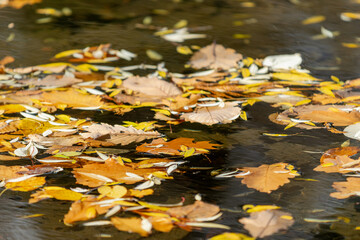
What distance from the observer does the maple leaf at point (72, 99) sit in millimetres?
2010

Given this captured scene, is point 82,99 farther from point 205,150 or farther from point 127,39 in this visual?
point 127,39

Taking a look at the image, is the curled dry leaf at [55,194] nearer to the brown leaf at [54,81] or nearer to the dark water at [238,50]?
the dark water at [238,50]

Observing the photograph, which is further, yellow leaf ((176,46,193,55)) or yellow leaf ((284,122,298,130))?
yellow leaf ((176,46,193,55))

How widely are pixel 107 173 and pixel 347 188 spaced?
0.65 m

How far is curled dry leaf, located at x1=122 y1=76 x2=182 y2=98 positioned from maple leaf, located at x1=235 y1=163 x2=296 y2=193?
2.32 ft

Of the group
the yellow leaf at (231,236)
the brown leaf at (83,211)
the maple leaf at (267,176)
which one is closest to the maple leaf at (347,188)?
the maple leaf at (267,176)

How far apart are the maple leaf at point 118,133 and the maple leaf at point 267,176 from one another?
38 cm

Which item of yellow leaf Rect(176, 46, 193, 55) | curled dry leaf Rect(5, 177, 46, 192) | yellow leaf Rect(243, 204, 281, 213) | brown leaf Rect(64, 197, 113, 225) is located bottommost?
yellow leaf Rect(176, 46, 193, 55)

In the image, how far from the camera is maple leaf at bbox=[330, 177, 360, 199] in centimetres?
136

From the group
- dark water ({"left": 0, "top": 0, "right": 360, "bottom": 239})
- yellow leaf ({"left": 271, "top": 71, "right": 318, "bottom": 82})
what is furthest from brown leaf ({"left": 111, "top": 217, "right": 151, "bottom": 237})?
yellow leaf ({"left": 271, "top": 71, "right": 318, "bottom": 82})

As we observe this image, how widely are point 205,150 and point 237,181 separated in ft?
0.70

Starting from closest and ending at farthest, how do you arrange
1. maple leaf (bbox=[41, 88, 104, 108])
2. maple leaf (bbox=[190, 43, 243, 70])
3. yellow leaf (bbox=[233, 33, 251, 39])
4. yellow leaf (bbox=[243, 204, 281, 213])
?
yellow leaf (bbox=[243, 204, 281, 213]), maple leaf (bbox=[41, 88, 104, 108]), maple leaf (bbox=[190, 43, 243, 70]), yellow leaf (bbox=[233, 33, 251, 39])

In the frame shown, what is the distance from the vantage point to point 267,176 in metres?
1.44

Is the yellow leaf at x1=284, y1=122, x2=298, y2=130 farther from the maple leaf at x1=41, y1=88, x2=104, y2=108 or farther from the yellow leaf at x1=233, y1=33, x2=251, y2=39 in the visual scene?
the yellow leaf at x1=233, y1=33, x2=251, y2=39
